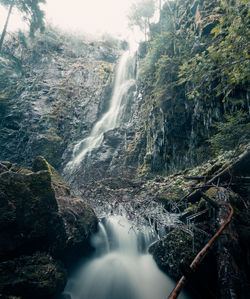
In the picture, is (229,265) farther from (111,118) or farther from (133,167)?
(111,118)

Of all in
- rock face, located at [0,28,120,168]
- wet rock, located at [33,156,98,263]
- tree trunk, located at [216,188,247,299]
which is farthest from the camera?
rock face, located at [0,28,120,168]

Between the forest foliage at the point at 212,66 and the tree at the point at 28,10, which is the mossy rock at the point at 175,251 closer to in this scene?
the forest foliage at the point at 212,66

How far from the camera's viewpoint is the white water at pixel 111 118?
17.7m

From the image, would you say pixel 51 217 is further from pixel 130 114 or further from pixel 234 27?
pixel 130 114

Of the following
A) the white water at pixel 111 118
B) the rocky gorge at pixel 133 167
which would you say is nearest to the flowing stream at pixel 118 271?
the rocky gorge at pixel 133 167

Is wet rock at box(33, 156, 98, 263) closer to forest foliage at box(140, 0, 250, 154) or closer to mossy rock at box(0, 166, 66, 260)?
mossy rock at box(0, 166, 66, 260)

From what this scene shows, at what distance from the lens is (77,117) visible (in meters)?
23.8

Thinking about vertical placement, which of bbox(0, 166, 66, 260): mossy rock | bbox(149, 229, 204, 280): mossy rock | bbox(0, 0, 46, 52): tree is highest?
bbox(0, 0, 46, 52): tree

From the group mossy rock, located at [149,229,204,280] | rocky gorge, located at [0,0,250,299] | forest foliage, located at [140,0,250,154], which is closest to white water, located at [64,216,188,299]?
mossy rock, located at [149,229,204,280]

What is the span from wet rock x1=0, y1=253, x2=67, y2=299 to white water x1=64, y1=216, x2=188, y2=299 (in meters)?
0.77

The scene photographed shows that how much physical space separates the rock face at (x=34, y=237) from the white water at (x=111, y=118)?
11.4 metres

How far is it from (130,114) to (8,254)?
16.4 meters

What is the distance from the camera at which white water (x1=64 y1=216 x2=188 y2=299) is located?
15.3ft

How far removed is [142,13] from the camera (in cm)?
2484
